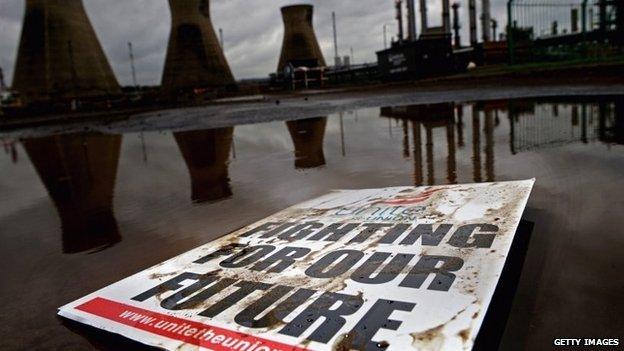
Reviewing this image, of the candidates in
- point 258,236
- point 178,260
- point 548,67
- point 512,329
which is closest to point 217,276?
point 178,260

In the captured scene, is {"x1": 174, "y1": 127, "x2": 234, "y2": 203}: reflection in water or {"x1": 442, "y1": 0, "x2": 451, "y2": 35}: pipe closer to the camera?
{"x1": 174, "y1": 127, "x2": 234, "y2": 203}: reflection in water

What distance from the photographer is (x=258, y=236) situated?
163 centimetres

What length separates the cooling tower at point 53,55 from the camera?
28.6 meters

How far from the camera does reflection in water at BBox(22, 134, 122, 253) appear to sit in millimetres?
2006

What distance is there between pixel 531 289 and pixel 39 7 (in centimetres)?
3491

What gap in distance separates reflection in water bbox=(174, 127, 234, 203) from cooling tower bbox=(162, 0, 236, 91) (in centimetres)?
3003

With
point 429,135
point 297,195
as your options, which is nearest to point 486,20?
point 429,135

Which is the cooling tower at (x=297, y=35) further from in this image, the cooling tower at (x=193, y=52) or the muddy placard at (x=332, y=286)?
the muddy placard at (x=332, y=286)

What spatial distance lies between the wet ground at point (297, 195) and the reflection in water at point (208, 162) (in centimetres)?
2

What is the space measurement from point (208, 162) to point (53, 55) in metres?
Answer: 31.0

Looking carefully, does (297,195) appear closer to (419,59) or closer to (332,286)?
(332,286)

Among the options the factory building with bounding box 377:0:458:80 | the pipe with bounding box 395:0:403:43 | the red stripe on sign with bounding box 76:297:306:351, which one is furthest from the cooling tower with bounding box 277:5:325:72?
the red stripe on sign with bounding box 76:297:306:351

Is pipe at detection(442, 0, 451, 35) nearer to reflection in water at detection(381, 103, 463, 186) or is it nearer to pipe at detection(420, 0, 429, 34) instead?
pipe at detection(420, 0, 429, 34)

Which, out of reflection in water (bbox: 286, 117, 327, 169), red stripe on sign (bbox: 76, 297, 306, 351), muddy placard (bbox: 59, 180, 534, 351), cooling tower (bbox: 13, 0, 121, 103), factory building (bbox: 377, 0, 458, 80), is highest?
cooling tower (bbox: 13, 0, 121, 103)
